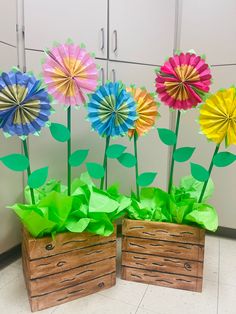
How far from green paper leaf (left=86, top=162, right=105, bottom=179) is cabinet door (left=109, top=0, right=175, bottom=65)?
79cm

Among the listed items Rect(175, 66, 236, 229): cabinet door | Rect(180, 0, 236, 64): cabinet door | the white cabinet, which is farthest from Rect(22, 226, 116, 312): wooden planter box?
Rect(180, 0, 236, 64): cabinet door

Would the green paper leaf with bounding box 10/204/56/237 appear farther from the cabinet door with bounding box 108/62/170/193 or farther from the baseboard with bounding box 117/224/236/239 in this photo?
the baseboard with bounding box 117/224/236/239

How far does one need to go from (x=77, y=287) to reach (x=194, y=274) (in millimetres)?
608

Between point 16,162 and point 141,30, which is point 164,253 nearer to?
point 16,162

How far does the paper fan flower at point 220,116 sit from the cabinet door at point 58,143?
744mm

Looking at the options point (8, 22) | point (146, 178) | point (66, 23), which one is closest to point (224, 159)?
point (146, 178)

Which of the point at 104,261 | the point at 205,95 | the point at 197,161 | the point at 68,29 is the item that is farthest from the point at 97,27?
the point at 104,261

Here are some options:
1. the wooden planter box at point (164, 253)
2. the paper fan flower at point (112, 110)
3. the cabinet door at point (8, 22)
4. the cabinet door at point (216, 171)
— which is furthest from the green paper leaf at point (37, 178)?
the cabinet door at point (216, 171)

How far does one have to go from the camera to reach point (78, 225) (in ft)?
3.80

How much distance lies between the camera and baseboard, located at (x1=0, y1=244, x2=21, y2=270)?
4.92 ft

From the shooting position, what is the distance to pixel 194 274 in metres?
1.30

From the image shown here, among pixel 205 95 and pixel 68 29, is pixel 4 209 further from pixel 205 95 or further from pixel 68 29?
pixel 205 95

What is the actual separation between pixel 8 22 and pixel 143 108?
853mm

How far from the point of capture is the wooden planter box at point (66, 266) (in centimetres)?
114
